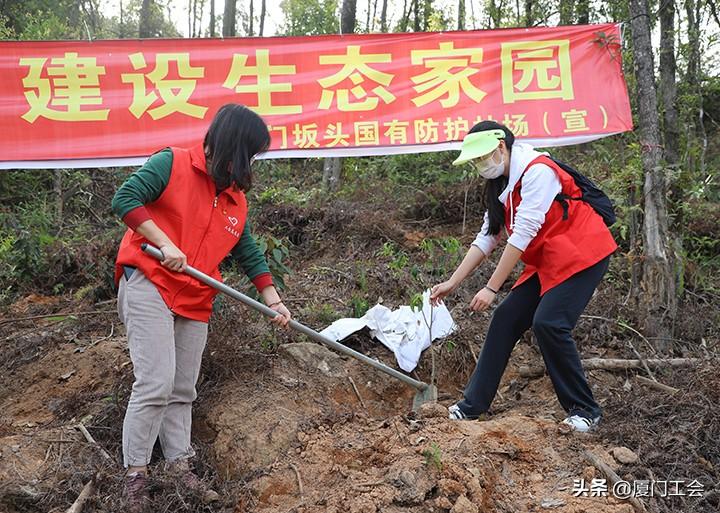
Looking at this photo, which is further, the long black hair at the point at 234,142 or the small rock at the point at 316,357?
the small rock at the point at 316,357

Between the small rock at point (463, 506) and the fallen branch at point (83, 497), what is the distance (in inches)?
56.4

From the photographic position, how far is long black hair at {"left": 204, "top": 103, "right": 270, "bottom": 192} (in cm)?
255

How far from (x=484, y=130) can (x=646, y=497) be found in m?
1.66

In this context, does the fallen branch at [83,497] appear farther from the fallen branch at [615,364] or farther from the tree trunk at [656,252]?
the tree trunk at [656,252]

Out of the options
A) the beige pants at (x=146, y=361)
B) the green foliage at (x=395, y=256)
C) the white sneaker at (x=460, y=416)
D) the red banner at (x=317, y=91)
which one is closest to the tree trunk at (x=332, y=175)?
the green foliage at (x=395, y=256)

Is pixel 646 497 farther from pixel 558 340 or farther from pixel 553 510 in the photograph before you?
pixel 558 340

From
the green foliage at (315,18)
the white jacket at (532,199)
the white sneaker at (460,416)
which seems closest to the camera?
the white jacket at (532,199)

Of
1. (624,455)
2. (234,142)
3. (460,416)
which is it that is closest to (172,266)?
(234,142)

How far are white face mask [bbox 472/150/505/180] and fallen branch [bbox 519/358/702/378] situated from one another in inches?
58.8

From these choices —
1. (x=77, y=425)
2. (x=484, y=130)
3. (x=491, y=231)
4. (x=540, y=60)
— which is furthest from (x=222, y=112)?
(x=540, y=60)

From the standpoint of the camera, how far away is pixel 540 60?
506cm

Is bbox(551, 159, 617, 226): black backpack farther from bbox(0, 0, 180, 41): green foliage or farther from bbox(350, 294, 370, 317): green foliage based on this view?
bbox(0, 0, 180, 41): green foliage

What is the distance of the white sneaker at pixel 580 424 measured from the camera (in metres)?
2.93

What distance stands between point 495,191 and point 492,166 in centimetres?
17
